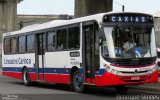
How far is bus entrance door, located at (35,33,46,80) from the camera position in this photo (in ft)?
81.6

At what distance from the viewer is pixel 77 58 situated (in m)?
21.1

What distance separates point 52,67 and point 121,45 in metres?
5.61

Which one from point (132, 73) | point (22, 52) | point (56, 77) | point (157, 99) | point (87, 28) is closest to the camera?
point (157, 99)

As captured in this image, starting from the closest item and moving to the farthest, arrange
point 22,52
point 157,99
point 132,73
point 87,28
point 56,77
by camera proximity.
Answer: point 157,99 → point 132,73 → point 87,28 → point 56,77 → point 22,52

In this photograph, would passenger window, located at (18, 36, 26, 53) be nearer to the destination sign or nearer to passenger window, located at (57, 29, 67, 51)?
passenger window, located at (57, 29, 67, 51)

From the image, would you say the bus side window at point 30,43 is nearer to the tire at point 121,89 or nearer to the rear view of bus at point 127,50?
the tire at point 121,89

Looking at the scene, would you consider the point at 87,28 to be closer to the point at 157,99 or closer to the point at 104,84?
the point at 104,84

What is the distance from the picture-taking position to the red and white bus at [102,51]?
Answer: 1892cm

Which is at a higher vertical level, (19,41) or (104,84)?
(19,41)

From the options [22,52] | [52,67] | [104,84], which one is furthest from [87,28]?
[22,52]

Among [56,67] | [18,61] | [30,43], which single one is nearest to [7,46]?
[18,61]

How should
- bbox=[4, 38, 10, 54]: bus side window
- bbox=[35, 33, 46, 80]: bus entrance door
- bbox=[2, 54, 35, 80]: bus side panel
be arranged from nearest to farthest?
bbox=[35, 33, 46, 80]: bus entrance door → bbox=[2, 54, 35, 80]: bus side panel → bbox=[4, 38, 10, 54]: bus side window

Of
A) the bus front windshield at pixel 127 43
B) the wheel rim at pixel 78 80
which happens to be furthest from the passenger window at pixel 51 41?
the bus front windshield at pixel 127 43

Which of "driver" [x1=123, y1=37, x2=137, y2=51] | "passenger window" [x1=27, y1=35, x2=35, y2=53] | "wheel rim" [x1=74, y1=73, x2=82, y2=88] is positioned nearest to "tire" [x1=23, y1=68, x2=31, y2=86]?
"passenger window" [x1=27, y1=35, x2=35, y2=53]
